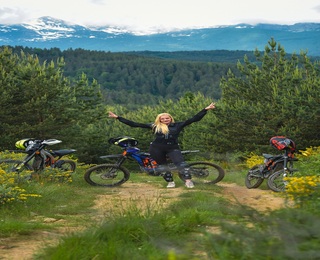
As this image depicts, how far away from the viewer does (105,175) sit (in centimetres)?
1113

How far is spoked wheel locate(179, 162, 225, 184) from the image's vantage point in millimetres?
10969

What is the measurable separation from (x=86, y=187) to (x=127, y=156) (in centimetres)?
132

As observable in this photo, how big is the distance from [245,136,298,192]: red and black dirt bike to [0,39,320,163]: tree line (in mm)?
16175

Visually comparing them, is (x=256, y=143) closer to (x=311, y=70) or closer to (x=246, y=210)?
(x=311, y=70)

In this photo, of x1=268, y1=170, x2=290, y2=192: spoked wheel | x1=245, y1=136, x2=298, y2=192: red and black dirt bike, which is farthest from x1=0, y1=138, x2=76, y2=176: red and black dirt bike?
x1=268, y1=170, x2=290, y2=192: spoked wheel

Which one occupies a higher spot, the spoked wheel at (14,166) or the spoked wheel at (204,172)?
the spoked wheel at (14,166)

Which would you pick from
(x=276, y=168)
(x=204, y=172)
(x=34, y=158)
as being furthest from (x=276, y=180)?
(x=34, y=158)

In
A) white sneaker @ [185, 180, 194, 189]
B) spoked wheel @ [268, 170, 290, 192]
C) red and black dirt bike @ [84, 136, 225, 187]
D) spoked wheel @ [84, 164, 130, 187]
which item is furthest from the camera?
spoked wheel @ [84, 164, 130, 187]

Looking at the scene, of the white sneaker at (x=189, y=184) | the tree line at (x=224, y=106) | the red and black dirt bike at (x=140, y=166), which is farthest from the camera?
the tree line at (x=224, y=106)

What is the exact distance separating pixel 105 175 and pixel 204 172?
259cm

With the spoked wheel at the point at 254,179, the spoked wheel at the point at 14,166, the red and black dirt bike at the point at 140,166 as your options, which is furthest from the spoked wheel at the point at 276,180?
the spoked wheel at the point at 14,166

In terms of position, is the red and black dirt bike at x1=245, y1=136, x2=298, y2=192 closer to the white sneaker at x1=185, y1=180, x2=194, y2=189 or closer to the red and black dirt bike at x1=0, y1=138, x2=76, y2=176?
the white sneaker at x1=185, y1=180, x2=194, y2=189

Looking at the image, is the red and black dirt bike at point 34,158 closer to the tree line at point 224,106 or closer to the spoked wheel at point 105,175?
the spoked wheel at point 105,175

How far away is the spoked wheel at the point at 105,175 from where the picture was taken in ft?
36.4
